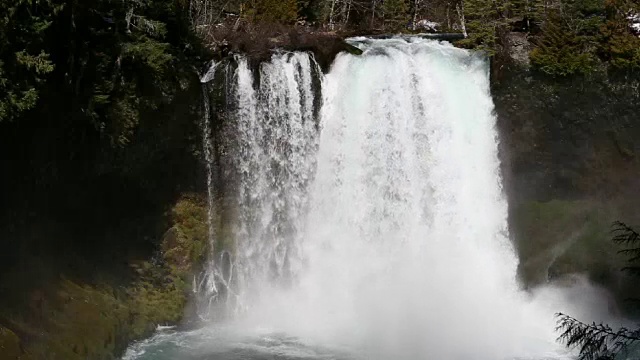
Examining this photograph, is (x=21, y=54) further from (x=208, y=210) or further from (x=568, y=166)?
(x=568, y=166)

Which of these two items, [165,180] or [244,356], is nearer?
[244,356]

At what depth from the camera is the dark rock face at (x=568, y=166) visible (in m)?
16.3

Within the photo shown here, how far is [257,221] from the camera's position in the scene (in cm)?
1570

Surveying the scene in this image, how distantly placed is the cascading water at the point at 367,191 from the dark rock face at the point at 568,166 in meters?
0.95

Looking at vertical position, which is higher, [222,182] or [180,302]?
[222,182]

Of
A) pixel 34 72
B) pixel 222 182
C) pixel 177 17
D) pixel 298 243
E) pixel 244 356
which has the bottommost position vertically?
pixel 244 356

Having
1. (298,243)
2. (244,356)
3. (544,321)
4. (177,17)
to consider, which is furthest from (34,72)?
(544,321)

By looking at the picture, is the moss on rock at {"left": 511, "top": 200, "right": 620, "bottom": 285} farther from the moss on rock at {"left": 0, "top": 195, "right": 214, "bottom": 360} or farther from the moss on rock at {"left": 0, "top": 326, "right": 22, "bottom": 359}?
the moss on rock at {"left": 0, "top": 326, "right": 22, "bottom": 359}

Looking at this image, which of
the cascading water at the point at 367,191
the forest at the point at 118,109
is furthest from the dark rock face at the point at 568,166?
→ the cascading water at the point at 367,191

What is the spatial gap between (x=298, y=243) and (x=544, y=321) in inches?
241

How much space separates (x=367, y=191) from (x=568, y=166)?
5.38 metres

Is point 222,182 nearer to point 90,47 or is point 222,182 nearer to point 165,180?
point 165,180

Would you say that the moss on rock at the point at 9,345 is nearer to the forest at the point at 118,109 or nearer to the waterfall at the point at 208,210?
the forest at the point at 118,109

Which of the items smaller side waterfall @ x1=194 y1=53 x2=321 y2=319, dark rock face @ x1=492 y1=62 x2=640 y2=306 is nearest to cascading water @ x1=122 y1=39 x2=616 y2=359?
smaller side waterfall @ x1=194 y1=53 x2=321 y2=319
